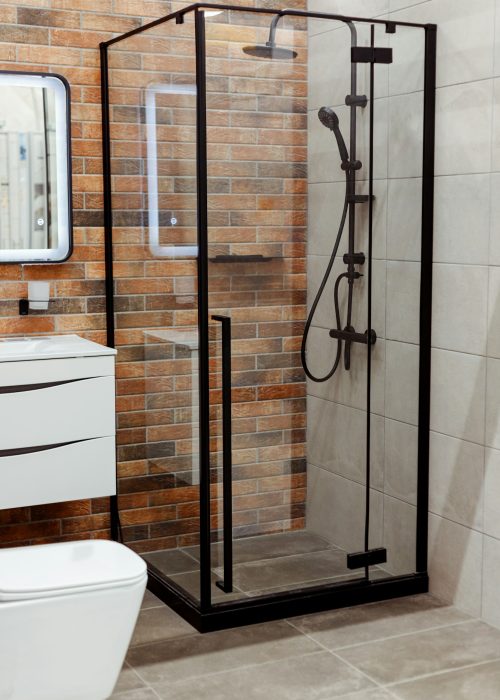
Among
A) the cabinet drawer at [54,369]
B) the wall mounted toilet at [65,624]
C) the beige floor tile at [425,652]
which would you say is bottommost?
the beige floor tile at [425,652]

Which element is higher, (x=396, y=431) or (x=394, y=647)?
(x=396, y=431)

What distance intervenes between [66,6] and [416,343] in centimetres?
178

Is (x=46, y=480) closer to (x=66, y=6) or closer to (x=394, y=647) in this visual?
(x=394, y=647)

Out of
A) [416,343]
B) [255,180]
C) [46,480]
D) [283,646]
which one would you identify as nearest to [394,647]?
[283,646]

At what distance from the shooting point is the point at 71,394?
3.27 metres

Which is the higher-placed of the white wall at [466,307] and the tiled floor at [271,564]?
the white wall at [466,307]

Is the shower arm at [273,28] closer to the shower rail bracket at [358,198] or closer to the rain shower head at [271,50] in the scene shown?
the rain shower head at [271,50]

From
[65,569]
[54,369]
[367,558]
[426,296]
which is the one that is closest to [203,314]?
[54,369]

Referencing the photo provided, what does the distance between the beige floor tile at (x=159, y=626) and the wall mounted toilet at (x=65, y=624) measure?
0.62 m

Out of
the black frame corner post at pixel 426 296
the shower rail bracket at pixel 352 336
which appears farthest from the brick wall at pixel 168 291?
the black frame corner post at pixel 426 296

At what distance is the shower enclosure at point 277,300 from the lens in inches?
122

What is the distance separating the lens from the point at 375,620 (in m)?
3.29

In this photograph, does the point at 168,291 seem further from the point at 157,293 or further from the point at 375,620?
the point at 375,620

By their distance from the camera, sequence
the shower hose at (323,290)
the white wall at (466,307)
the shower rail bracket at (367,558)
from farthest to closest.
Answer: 1. the shower rail bracket at (367,558)
2. the shower hose at (323,290)
3. the white wall at (466,307)
